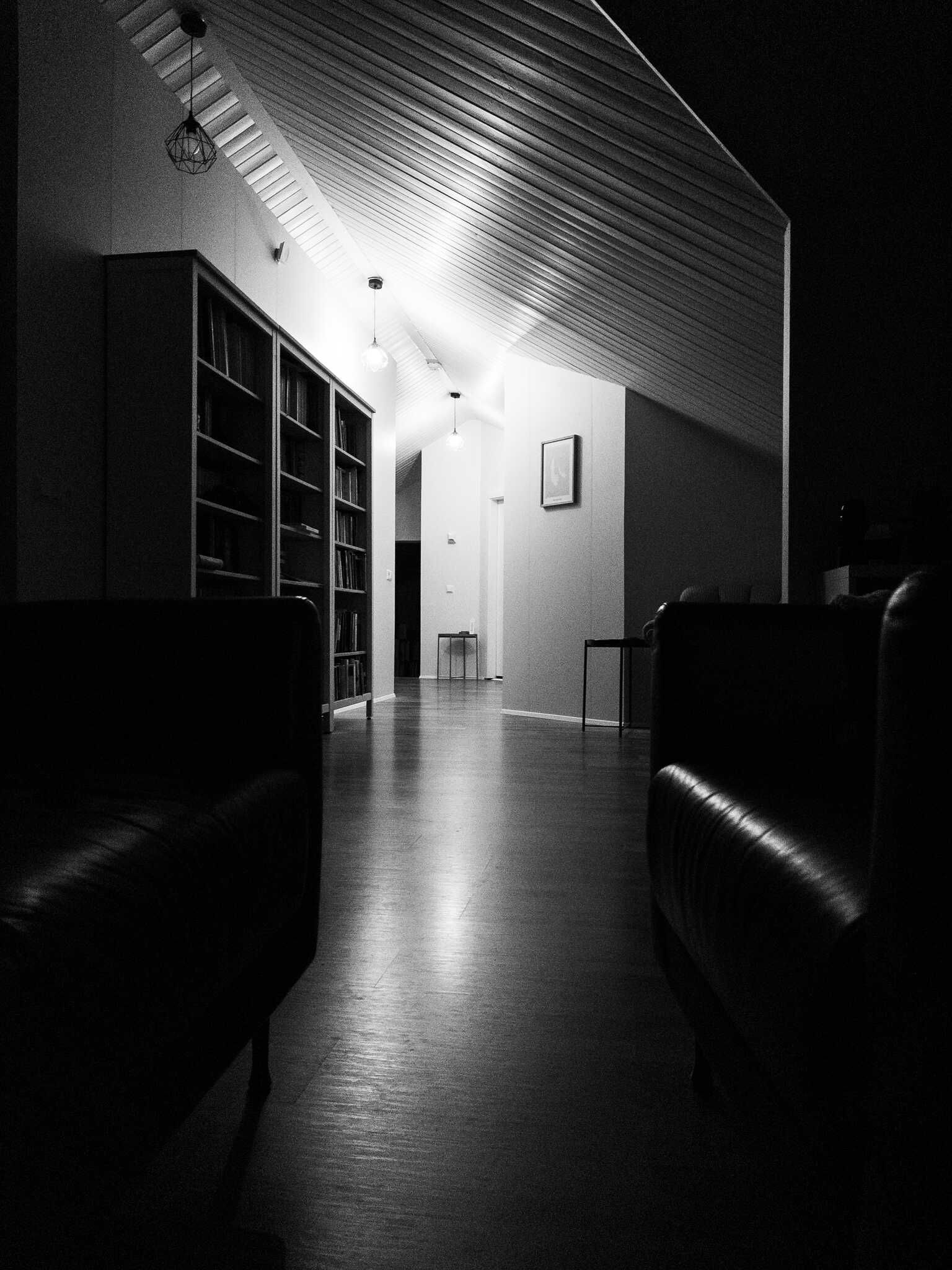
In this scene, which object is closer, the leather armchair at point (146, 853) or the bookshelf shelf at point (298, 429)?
the leather armchair at point (146, 853)

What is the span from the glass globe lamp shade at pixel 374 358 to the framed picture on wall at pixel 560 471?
1.63 m

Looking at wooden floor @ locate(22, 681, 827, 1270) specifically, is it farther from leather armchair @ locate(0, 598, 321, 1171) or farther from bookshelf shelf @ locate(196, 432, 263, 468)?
bookshelf shelf @ locate(196, 432, 263, 468)

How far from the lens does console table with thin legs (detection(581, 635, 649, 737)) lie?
19.4 ft

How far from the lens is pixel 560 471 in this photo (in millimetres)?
Result: 6977

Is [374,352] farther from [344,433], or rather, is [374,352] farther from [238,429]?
[238,429]

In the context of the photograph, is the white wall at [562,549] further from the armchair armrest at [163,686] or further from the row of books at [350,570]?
the armchair armrest at [163,686]

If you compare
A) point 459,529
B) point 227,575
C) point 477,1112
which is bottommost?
point 477,1112

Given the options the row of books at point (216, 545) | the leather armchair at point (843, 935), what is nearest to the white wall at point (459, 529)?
the row of books at point (216, 545)

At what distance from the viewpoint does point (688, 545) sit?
21.5 feet

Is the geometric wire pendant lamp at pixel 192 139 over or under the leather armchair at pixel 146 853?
over

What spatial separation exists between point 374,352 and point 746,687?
6644 mm

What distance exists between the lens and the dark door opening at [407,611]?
1380 centimetres

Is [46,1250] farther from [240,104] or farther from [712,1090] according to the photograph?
[240,104]

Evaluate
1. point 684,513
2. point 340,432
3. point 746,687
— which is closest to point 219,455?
point 340,432
